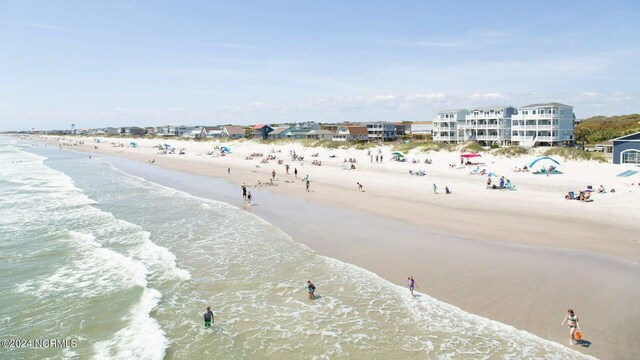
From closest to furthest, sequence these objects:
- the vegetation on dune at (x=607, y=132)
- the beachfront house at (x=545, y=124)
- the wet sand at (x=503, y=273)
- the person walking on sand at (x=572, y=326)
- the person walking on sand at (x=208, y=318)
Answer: the person walking on sand at (x=572, y=326), the wet sand at (x=503, y=273), the person walking on sand at (x=208, y=318), the beachfront house at (x=545, y=124), the vegetation on dune at (x=607, y=132)

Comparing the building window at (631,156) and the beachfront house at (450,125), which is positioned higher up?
the beachfront house at (450,125)

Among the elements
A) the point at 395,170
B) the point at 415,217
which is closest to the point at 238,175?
the point at 395,170

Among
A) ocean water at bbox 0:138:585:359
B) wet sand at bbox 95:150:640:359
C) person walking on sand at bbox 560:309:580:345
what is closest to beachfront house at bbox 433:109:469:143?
wet sand at bbox 95:150:640:359

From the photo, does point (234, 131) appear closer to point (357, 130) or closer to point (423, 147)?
point (357, 130)

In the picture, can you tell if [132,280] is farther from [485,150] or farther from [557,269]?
[485,150]

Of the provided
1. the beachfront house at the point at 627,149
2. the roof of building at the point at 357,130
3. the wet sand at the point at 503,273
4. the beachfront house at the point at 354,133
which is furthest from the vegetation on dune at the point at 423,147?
the wet sand at the point at 503,273

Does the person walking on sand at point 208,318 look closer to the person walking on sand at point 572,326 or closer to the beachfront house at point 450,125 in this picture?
the person walking on sand at point 572,326

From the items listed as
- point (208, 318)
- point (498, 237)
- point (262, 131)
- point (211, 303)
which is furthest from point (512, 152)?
point (262, 131)
